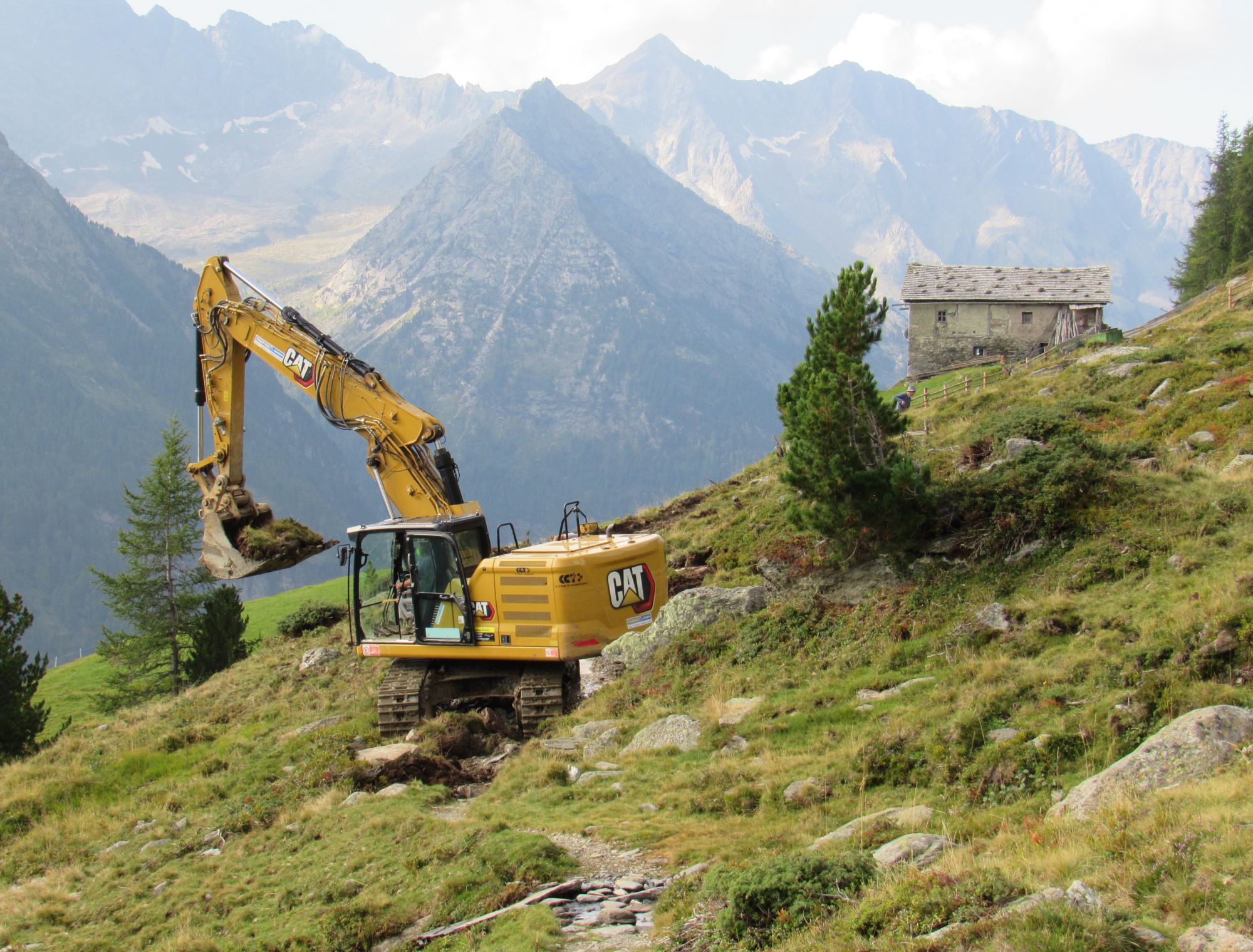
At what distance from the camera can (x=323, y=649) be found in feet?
90.0

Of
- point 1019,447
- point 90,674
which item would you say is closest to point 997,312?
point 1019,447

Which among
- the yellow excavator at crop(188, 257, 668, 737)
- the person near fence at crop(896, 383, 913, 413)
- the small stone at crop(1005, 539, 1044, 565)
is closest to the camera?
the small stone at crop(1005, 539, 1044, 565)

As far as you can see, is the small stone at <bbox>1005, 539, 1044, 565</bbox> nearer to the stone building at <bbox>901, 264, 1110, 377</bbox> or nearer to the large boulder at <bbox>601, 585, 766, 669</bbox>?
the large boulder at <bbox>601, 585, 766, 669</bbox>

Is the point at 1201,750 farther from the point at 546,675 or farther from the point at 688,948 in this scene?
the point at 546,675

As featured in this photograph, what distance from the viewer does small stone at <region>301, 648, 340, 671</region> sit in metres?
26.6

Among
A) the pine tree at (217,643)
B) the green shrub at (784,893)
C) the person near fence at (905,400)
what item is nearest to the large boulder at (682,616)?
the green shrub at (784,893)

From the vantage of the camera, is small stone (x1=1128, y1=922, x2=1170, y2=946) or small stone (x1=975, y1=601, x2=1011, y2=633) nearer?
small stone (x1=1128, y1=922, x2=1170, y2=946)

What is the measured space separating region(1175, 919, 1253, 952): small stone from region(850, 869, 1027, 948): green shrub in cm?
108

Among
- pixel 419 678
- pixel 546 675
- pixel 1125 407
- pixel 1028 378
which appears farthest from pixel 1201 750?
pixel 1028 378

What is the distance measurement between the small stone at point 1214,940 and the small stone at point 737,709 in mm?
9022

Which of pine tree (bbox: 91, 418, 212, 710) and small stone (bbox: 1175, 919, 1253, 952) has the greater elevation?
pine tree (bbox: 91, 418, 212, 710)

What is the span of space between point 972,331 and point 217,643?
4664 cm

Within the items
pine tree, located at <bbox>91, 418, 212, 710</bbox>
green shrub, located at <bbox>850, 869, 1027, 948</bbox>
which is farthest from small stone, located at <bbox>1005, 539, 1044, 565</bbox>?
pine tree, located at <bbox>91, 418, 212, 710</bbox>

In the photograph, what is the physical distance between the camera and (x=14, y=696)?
2780 centimetres
